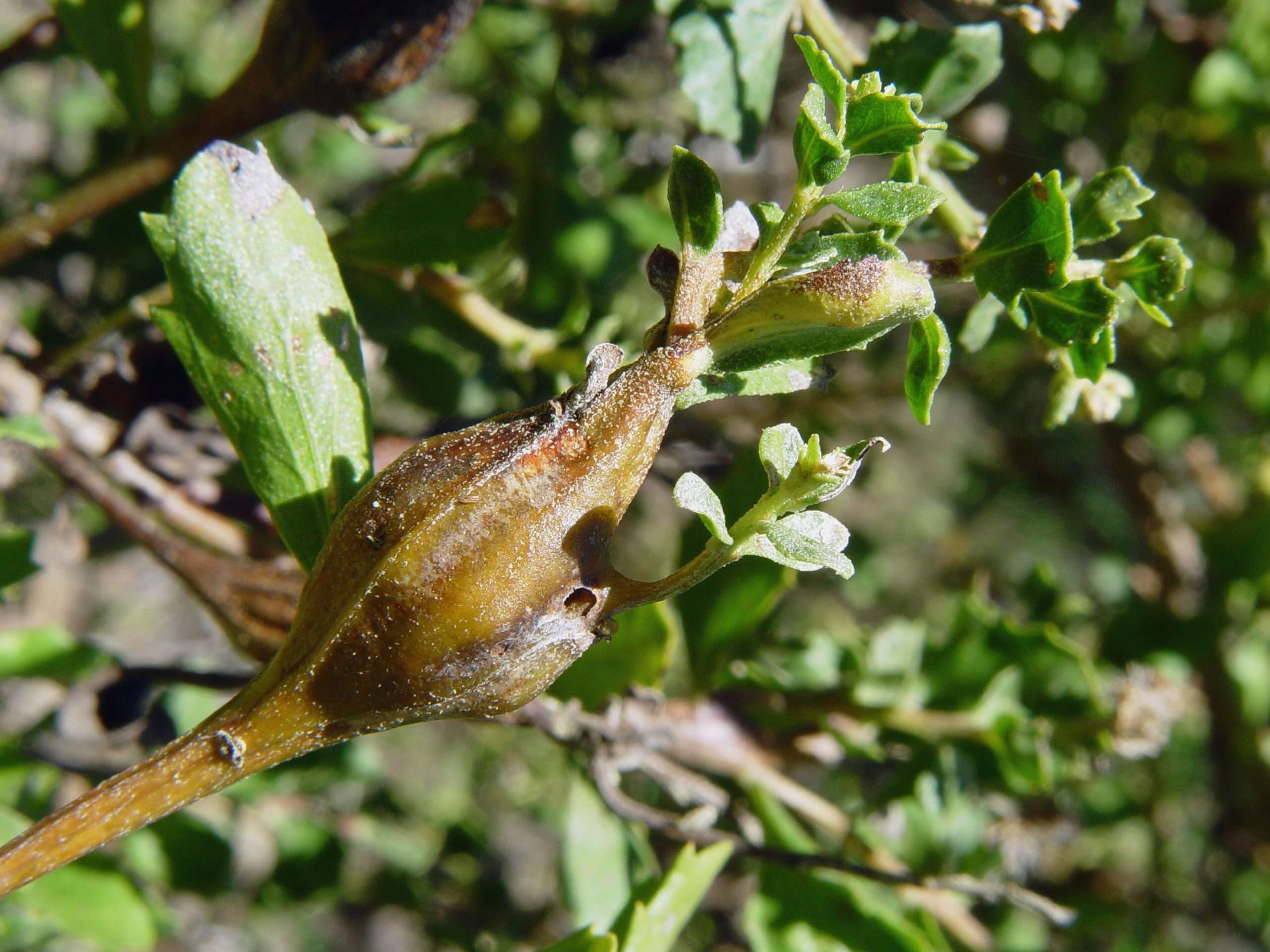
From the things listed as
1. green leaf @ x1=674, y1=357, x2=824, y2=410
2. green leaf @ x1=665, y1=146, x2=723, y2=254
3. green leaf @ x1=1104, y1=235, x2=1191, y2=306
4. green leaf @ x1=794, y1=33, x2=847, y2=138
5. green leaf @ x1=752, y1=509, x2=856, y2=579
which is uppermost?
green leaf @ x1=794, y1=33, x2=847, y2=138

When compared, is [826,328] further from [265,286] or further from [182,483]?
[182,483]

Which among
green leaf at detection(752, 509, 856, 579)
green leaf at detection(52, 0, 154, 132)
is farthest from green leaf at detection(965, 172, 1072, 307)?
green leaf at detection(52, 0, 154, 132)

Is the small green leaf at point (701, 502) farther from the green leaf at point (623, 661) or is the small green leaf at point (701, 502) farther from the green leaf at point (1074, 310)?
the green leaf at point (623, 661)

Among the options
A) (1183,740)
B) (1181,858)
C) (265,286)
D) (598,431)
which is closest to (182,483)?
(265,286)

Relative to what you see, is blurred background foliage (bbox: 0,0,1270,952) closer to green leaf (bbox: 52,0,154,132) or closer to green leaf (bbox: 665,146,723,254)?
green leaf (bbox: 52,0,154,132)

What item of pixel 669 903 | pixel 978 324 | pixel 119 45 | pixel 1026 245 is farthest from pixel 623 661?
pixel 119 45
